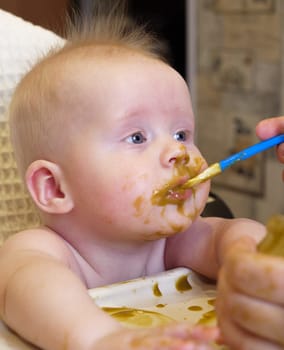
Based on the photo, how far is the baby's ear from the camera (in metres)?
0.82

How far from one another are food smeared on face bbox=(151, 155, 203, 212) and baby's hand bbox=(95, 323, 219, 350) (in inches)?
8.8

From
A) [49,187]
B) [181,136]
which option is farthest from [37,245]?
[181,136]

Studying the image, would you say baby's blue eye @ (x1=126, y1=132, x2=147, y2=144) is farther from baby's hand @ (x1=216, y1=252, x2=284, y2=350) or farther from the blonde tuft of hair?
baby's hand @ (x1=216, y1=252, x2=284, y2=350)

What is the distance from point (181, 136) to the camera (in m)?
0.84

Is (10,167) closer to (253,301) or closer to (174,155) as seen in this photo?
(174,155)

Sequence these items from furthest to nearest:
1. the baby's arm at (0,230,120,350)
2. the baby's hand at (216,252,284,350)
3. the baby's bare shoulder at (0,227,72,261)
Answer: the baby's bare shoulder at (0,227,72,261)
the baby's arm at (0,230,120,350)
the baby's hand at (216,252,284,350)

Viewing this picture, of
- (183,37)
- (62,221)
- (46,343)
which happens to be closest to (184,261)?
(62,221)

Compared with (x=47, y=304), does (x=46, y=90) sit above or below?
above

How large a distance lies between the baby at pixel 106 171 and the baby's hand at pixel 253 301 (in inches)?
6.9

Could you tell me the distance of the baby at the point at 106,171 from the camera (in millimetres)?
763

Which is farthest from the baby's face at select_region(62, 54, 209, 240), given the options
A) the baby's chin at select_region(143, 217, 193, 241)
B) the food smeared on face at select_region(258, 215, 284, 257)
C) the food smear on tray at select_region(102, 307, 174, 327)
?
the food smeared on face at select_region(258, 215, 284, 257)

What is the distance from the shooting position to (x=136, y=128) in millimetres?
792

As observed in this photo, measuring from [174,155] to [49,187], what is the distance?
0.18 m

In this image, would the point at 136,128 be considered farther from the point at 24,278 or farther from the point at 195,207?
the point at 24,278
